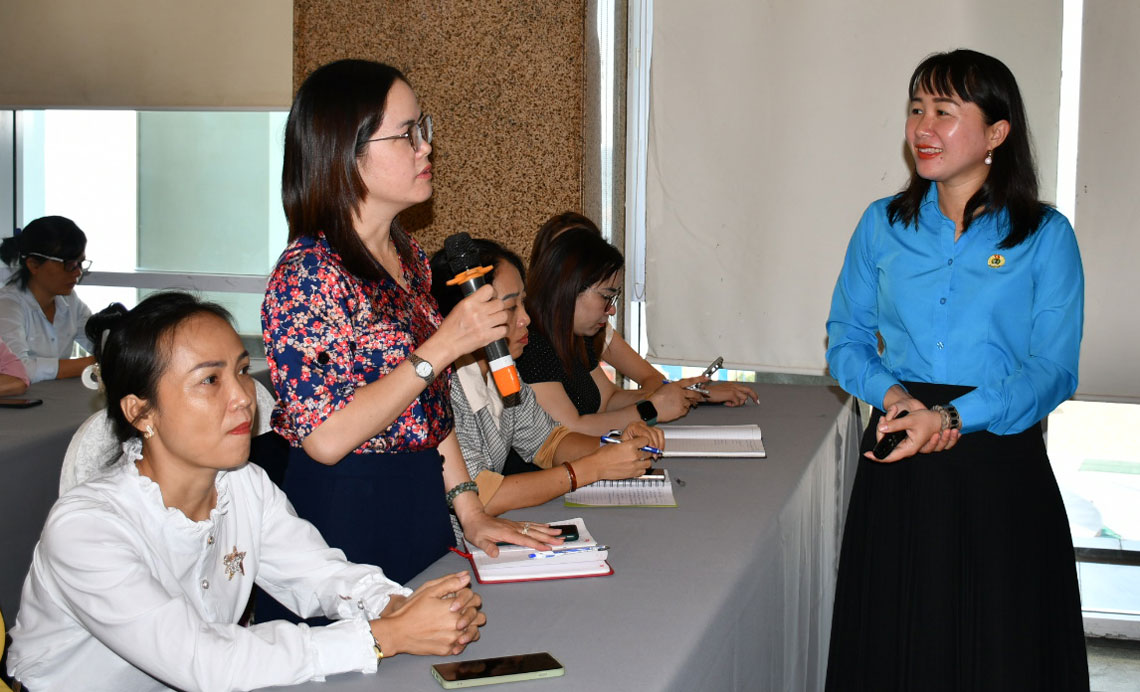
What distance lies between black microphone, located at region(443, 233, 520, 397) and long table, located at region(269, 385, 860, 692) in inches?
12.9

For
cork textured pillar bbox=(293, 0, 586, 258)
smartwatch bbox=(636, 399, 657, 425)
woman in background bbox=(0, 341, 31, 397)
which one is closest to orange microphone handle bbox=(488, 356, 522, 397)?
smartwatch bbox=(636, 399, 657, 425)

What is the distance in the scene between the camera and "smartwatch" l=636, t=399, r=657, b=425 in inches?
115

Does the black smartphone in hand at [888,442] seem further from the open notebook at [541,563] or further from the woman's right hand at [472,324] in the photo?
the woman's right hand at [472,324]

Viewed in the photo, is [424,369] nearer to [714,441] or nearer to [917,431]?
[917,431]

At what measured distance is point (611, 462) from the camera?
2148mm

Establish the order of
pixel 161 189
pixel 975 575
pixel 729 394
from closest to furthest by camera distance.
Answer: pixel 975 575 < pixel 729 394 < pixel 161 189

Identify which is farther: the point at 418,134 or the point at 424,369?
the point at 418,134

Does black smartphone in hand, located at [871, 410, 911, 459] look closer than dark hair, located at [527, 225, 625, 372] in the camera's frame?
Yes

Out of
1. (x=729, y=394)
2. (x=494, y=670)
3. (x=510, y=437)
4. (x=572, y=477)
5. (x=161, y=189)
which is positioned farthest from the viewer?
(x=161, y=189)

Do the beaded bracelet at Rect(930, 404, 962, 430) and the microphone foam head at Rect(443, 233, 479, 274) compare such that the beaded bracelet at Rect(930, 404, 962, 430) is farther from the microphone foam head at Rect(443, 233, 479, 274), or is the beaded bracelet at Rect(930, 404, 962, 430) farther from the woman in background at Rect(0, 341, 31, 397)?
the woman in background at Rect(0, 341, 31, 397)

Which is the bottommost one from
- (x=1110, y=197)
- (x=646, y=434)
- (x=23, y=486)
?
(x=23, y=486)

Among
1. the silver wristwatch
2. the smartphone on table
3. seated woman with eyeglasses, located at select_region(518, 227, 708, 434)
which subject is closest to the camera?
the smartphone on table

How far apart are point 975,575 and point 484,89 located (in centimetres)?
253

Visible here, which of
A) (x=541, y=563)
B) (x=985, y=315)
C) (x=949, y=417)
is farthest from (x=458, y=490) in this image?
(x=985, y=315)
